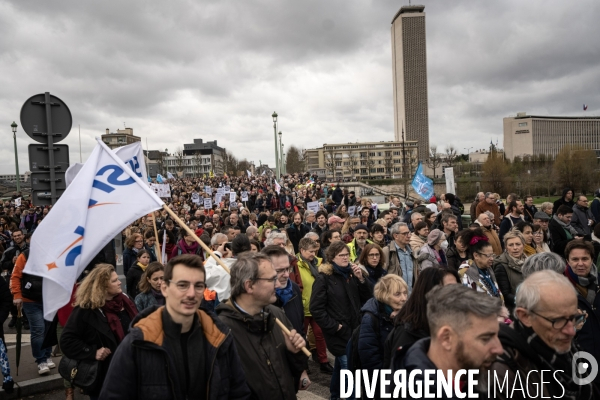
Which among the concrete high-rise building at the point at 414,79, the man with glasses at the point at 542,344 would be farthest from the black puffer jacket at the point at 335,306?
the concrete high-rise building at the point at 414,79

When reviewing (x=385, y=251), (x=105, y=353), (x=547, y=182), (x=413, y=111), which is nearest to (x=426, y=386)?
(x=105, y=353)

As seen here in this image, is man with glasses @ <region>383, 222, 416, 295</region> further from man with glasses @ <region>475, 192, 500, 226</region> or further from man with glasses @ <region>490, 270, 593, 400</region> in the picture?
man with glasses @ <region>475, 192, 500, 226</region>

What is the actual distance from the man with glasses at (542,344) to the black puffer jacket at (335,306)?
258cm

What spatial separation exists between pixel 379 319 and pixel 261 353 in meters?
1.22

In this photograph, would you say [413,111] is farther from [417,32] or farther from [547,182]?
[547,182]

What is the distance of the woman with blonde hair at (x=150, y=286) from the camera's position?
5.25m

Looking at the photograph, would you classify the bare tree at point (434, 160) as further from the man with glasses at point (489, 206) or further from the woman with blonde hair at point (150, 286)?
the woman with blonde hair at point (150, 286)

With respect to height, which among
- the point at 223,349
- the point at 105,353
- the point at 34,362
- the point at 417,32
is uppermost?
the point at 417,32

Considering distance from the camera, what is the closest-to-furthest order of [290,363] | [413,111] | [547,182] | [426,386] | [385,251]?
[426,386] → [290,363] → [385,251] → [547,182] → [413,111]

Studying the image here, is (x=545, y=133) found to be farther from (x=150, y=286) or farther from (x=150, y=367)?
(x=150, y=367)

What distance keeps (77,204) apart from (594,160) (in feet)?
196

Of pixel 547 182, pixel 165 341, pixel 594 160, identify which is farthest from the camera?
pixel 594 160

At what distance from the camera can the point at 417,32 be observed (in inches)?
5851

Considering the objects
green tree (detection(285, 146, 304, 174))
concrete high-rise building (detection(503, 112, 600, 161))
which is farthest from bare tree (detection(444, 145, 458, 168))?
concrete high-rise building (detection(503, 112, 600, 161))
